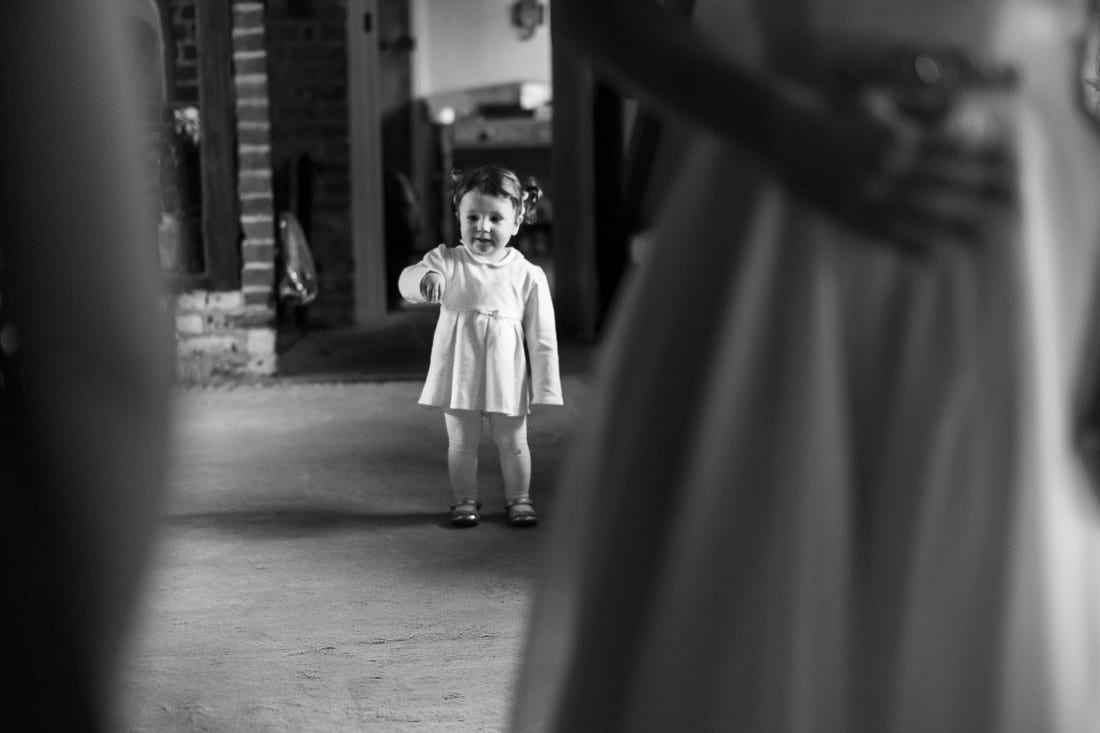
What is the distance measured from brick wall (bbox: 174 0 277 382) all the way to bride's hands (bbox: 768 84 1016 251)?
524 centimetres

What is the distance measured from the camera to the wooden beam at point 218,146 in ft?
19.9

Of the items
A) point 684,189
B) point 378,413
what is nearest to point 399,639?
point 684,189

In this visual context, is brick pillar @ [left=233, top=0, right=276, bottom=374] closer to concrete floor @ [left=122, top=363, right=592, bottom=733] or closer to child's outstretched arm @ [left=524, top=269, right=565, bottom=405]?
concrete floor @ [left=122, top=363, right=592, bottom=733]

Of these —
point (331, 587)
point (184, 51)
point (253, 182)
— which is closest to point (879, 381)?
point (331, 587)

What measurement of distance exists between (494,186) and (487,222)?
0.36 ft

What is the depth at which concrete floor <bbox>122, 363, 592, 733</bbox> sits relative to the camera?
2371 mm

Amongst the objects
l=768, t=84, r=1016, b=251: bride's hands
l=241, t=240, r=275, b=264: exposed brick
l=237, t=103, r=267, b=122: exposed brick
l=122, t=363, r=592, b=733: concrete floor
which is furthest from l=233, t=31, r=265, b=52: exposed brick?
l=768, t=84, r=1016, b=251: bride's hands

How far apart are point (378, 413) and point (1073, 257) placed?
14.9ft

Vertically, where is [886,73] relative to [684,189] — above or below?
above

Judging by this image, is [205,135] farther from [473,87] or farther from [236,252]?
[473,87]

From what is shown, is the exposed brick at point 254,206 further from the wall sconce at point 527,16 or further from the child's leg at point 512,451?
the wall sconce at point 527,16

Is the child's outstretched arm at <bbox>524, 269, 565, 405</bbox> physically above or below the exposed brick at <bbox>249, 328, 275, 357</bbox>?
above

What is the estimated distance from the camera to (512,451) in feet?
12.4

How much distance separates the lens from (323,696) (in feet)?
7.93
